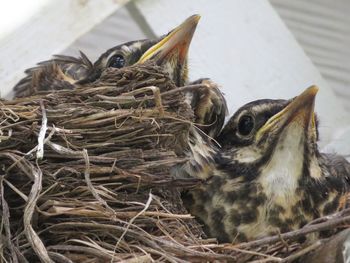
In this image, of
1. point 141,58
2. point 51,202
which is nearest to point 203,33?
point 141,58

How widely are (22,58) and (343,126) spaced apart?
1034mm

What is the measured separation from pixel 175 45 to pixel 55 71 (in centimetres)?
55

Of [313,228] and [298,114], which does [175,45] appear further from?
[313,228]

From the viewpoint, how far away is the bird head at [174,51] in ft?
8.30

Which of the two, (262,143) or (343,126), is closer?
(262,143)

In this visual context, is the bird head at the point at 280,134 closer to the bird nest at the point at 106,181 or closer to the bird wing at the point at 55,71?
the bird nest at the point at 106,181

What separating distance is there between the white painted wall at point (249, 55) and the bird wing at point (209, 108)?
15cm

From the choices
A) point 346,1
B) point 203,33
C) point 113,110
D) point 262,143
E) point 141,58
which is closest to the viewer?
point 113,110

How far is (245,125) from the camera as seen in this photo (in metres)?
2.54

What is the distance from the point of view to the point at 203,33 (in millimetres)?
2902

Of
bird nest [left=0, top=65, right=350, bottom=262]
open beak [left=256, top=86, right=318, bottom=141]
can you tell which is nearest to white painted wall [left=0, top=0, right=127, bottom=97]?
bird nest [left=0, top=65, right=350, bottom=262]

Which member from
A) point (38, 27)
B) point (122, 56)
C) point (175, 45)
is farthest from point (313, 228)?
point (38, 27)

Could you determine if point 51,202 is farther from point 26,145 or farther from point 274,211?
point 274,211

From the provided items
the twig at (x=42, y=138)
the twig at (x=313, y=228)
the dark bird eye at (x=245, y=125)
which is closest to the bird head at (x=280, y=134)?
the dark bird eye at (x=245, y=125)
